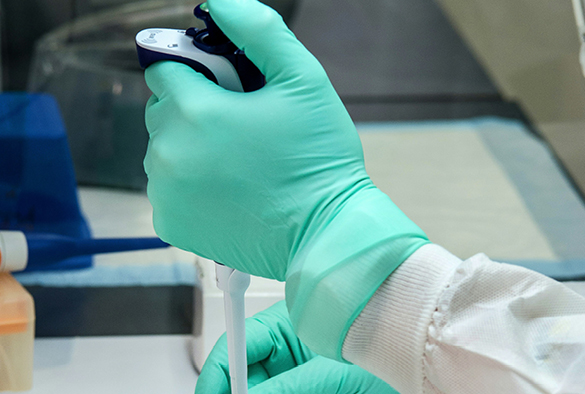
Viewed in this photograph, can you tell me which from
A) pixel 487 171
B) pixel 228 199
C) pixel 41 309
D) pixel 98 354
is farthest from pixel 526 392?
pixel 487 171

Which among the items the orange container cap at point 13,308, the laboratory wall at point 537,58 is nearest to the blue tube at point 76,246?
the orange container cap at point 13,308

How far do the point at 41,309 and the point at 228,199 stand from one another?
0.43 meters

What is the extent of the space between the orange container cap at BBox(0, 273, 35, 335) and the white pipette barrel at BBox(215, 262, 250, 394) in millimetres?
258

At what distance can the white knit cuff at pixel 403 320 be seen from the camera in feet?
1.06

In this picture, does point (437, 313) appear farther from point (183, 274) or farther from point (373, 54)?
point (373, 54)

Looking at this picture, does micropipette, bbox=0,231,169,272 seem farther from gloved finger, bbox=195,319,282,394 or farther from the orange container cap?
gloved finger, bbox=195,319,282,394

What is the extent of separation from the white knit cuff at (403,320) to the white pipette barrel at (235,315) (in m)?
0.09

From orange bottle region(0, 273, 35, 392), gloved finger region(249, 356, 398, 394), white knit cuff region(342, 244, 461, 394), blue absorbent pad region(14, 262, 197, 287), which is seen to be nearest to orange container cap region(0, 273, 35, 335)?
orange bottle region(0, 273, 35, 392)

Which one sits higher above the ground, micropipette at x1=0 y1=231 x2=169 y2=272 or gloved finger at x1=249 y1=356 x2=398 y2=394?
gloved finger at x1=249 y1=356 x2=398 y2=394

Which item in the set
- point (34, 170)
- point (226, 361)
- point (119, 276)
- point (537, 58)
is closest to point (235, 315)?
point (226, 361)

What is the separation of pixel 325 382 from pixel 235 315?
0.38ft

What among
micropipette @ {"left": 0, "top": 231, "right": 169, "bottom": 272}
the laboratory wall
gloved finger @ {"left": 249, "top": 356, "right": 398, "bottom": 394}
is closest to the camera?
gloved finger @ {"left": 249, "top": 356, "right": 398, "bottom": 394}

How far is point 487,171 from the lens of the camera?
49.7 inches

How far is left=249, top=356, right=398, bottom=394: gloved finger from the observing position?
445 mm
